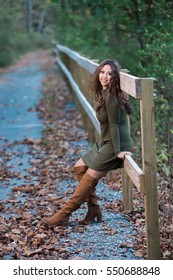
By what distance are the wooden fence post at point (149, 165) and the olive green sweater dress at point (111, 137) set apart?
2.97ft

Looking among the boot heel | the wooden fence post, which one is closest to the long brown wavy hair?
the wooden fence post

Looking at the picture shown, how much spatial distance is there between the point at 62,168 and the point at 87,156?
3.11 meters

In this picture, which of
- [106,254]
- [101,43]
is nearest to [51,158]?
[106,254]

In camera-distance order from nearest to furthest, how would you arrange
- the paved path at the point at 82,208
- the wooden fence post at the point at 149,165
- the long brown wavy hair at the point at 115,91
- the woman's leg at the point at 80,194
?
the wooden fence post at the point at 149,165
the paved path at the point at 82,208
the long brown wavy hair at the point at 115,91
the woman's leg at the point at 80,194

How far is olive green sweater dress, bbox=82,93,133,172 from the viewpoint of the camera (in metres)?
5.77

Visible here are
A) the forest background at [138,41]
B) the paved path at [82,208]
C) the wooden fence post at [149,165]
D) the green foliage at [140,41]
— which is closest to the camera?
the wooden fence post at [149,165]

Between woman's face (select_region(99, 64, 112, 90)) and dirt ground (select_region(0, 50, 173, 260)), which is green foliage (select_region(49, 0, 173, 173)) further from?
dirt ground (select_region(0, 50, 173, 260))

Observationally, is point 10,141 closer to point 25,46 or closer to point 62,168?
point 62,168

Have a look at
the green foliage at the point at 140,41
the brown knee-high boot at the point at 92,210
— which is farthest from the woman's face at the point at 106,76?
the brown knee-high boot at the point at 92,210

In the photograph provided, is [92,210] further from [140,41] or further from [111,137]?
[140,41]

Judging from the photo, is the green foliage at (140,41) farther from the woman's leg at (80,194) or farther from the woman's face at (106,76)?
the woman's leg at (80,194)

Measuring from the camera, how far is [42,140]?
11500mm

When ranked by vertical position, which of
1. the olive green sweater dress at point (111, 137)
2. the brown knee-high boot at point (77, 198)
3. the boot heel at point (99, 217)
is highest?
the olive green sweater dress at point (111, 137)

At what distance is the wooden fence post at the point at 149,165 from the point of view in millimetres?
4785
